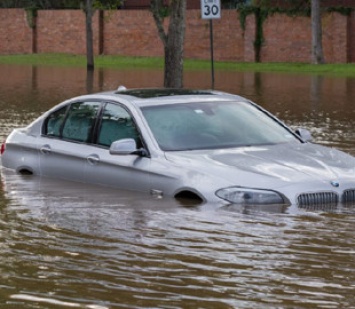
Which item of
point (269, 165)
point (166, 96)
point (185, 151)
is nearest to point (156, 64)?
point (166, 96)

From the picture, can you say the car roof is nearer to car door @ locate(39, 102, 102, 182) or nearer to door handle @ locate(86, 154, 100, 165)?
car door @ locate(39, 102, 102, 182)

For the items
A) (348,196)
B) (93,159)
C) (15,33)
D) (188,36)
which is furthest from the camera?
(15,33)

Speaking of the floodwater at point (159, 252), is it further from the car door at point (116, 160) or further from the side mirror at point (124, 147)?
the side mirror at point (124, 147)

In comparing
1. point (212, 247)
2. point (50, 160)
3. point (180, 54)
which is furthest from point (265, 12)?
point (212, 247)

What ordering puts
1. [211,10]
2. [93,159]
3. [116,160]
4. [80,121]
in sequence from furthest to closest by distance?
[211,10]
[80,121]
[93,159]
[116,160]

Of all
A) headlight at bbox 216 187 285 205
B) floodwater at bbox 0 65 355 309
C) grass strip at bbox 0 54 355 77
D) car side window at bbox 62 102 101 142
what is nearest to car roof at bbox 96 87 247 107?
car side window at bbox 62 102 101 142

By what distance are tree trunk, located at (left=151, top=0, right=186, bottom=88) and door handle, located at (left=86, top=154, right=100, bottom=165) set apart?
15.1 meters

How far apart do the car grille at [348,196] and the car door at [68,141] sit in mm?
2901

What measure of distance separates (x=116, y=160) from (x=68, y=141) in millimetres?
1124

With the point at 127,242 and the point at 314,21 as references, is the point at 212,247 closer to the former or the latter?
the point at 127,242

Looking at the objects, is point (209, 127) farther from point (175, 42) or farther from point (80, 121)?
point (175, 42)

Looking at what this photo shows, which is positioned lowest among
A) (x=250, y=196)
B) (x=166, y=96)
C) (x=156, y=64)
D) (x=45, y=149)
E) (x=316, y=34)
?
(x=156, y=64)

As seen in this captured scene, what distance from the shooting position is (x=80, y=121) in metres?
13.6

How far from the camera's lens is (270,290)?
8.34 metres
